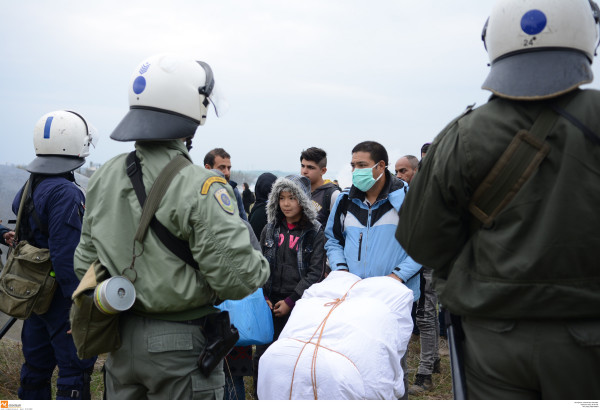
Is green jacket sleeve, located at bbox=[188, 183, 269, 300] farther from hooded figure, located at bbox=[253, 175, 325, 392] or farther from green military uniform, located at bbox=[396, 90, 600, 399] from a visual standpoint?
hooded figure, located at bbox=[253, 175, 325, 392]

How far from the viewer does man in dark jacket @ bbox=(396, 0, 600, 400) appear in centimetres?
181

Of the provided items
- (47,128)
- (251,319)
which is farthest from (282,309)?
(47,128)

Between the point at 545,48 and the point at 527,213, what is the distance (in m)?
0.64

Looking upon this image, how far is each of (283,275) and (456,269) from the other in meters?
2.78

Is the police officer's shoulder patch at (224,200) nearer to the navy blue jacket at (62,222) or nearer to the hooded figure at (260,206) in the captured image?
the navy blue jacket at (62,222)

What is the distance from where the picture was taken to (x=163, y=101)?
105 inches

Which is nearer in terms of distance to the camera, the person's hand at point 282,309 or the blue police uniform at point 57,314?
the blue police uniform at point 57,314

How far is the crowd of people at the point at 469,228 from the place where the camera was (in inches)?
71.7

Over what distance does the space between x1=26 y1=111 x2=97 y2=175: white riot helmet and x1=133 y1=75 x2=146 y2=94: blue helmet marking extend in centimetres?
170

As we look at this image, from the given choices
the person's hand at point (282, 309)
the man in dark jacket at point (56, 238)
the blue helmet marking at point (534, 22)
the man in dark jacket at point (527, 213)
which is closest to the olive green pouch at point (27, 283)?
the man in dark jacket at point (56, 238)

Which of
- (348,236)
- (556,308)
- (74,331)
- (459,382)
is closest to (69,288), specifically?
(74,331)

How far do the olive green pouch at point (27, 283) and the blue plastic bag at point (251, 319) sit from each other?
51.1 inches

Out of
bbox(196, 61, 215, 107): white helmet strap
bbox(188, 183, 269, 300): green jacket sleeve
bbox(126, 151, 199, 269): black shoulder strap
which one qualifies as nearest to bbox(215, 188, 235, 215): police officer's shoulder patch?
bbox(188, 183, 269, 300): green jacket sleeve

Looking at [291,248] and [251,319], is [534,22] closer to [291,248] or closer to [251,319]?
[251,319]
